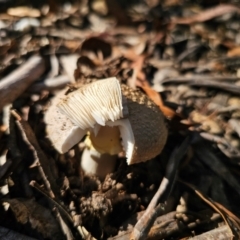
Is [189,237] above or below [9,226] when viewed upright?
below

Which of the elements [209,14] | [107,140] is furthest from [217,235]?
[209,14]

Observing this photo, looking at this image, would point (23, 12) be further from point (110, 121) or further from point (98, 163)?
point (110, 121)

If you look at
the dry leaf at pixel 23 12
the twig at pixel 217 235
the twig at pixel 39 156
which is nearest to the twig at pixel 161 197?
the twig at pixel 217 235

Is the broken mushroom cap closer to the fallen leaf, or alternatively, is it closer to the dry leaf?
the fallen leaf

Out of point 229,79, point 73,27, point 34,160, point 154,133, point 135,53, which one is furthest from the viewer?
point 73,27

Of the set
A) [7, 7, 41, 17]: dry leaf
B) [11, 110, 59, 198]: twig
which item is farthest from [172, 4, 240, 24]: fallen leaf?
[11, 110, 59, 198]: twig

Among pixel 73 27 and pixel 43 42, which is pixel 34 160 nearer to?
pixel 43 42

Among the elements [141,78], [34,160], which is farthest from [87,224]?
[141,78]
